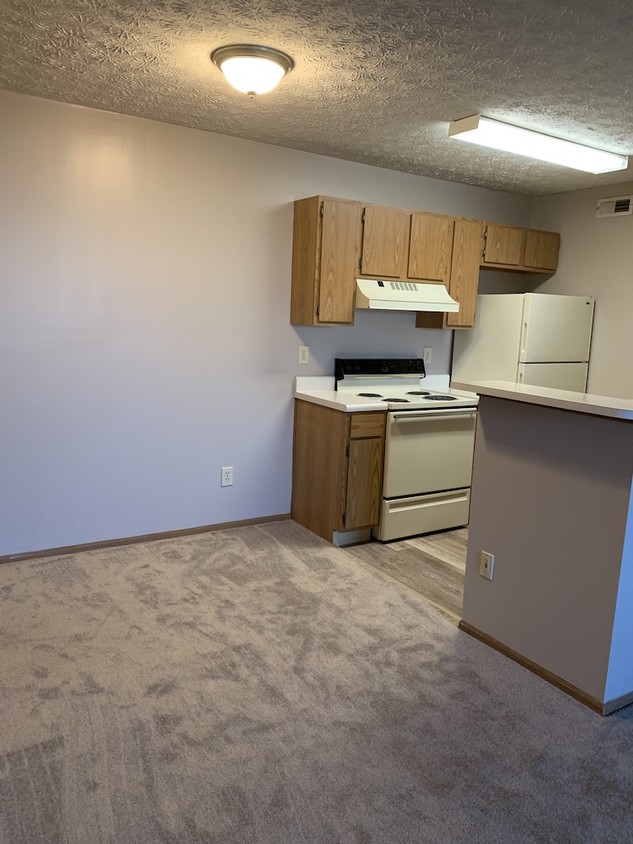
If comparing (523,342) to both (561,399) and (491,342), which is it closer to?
(491,342)

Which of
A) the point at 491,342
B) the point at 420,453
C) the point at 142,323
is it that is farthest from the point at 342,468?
the point at 491,342

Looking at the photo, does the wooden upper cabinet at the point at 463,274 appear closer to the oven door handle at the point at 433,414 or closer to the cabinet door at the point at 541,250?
the cabinet door at the point at 541,250

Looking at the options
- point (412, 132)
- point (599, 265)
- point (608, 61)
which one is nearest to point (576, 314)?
point (599, 265)

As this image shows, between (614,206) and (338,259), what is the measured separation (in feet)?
7.24

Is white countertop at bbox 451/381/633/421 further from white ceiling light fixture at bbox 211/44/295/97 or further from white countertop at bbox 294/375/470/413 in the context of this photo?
white ceiling light fixture at bbox 211/44/295/97

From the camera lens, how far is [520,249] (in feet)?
15.7

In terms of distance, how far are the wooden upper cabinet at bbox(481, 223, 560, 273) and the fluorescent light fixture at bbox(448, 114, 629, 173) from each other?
81 cm

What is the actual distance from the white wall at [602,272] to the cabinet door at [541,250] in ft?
0.23

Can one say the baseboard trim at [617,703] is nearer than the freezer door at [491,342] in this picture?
Yes

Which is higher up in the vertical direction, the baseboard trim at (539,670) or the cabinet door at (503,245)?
the cabinet door at (503,245)

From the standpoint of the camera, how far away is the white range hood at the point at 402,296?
3961 mm

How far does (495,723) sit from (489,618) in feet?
1.93

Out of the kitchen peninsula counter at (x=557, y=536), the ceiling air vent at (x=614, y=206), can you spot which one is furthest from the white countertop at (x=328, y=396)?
the ceiling air vent at (x=614, y=206)

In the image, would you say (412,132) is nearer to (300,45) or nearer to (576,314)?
(300,45)
